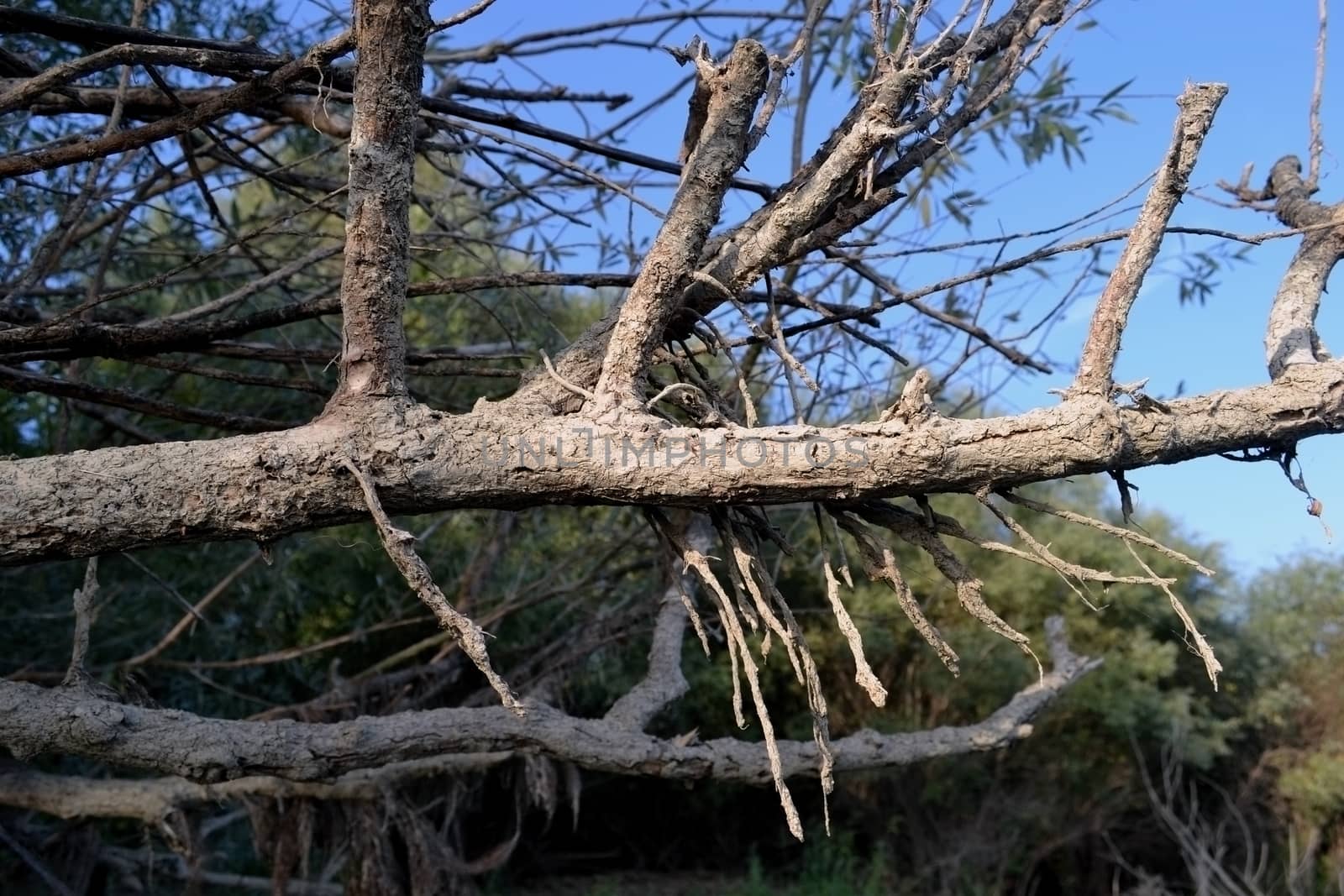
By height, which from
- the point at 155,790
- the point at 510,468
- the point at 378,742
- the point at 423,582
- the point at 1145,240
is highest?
the point at 1145,240

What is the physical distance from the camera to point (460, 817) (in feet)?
19.5

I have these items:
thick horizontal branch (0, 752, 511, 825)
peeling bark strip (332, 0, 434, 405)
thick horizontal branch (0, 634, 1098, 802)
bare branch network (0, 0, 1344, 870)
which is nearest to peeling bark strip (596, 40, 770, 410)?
bare branch network (0, 0, 1344, 870)

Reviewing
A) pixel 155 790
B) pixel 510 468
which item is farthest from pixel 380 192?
pixel 155 790

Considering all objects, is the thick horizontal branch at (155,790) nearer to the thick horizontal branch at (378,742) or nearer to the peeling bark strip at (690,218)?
the thick horizontal branch at (378,742)

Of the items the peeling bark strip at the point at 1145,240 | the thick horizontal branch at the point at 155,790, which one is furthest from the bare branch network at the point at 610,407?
the thick horizontal branch at the point at 155,790

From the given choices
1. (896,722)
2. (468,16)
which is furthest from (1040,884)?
(468,16)

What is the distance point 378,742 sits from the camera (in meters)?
2.40

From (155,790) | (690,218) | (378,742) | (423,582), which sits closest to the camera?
(423,582)

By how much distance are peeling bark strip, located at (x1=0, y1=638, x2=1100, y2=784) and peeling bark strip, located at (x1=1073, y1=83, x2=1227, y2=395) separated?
103 centimetres

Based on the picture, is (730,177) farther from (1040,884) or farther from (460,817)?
(1040,884)

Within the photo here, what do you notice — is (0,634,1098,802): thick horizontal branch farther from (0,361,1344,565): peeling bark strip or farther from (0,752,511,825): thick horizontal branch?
(0,361,1344,565): peeling bark strip

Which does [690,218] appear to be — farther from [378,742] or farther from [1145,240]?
[378,742]

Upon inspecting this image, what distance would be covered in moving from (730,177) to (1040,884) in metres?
8.70

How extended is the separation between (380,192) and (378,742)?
52.7 inches
